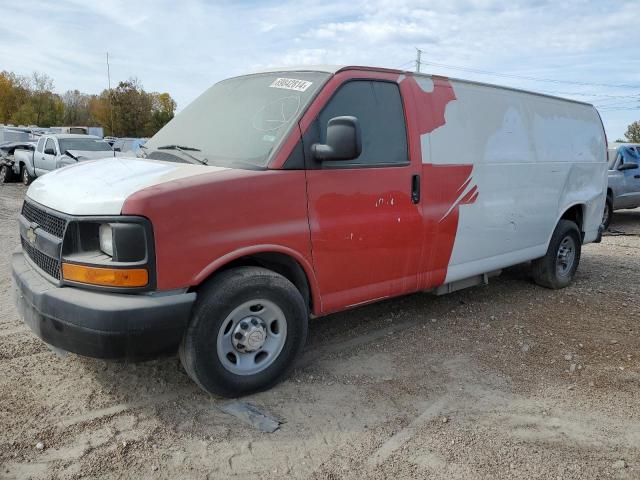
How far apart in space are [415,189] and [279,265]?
1.26 metres

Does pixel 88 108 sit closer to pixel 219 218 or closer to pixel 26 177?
pixel 26 177

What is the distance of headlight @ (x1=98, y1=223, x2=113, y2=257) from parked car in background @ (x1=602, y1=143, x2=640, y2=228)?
1074cm

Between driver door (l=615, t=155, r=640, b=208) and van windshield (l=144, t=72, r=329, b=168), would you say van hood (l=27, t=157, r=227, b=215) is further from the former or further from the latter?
driver door (l=615, t=155, r=640, b=208)

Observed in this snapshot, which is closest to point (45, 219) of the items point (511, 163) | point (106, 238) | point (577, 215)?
point (106, 238)

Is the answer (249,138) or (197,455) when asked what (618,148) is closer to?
(249,138)

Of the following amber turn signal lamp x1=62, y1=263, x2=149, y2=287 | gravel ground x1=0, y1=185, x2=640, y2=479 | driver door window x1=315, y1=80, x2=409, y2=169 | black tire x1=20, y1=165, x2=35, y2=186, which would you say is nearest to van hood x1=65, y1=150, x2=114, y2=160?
black tire x1=20, y1=165, x2=35, y2=186

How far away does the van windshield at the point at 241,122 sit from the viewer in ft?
11.6

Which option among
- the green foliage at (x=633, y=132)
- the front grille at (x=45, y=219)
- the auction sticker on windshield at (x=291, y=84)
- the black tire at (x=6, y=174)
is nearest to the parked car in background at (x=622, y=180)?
the auction sticker on windshield at (x=291, y=84)

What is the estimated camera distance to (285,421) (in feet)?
10.5

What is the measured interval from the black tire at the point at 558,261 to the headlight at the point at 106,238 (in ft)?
15.6

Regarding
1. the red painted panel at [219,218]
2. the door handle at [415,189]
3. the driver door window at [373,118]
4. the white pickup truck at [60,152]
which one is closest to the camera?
the red painted panel at [219,218]

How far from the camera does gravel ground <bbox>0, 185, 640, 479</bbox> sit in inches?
111

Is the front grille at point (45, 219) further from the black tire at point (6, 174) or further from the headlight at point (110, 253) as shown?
the black tire at point (6, 174)

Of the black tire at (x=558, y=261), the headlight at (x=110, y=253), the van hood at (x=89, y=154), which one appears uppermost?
the van hood at (x=89, y=154)
